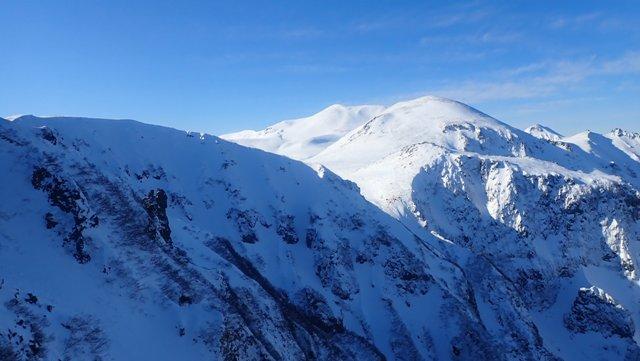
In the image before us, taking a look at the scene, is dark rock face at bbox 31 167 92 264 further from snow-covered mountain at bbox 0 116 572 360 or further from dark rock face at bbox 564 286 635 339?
dark rock face at bbox 564 286 635 339

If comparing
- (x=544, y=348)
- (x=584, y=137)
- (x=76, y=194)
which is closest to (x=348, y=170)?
(x=544, y=348)

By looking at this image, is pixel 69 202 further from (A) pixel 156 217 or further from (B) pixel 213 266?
(B) pixel 213 266

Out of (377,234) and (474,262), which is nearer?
(377,234)

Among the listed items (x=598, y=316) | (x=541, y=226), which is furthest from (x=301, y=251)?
(x=541, y=226)

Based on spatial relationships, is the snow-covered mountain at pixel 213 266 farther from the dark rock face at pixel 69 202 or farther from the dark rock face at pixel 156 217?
the dark rock face at pixel 156 217

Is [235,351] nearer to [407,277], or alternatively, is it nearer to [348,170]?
[407,277]

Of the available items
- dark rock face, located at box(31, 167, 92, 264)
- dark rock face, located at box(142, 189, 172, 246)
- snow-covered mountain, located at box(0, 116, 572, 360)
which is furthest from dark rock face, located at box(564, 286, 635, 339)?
dark rock face, located at box(31, 167, 92, 264)

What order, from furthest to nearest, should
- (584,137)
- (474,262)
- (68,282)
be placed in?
(584,137)
(474,262)
(68,282)
